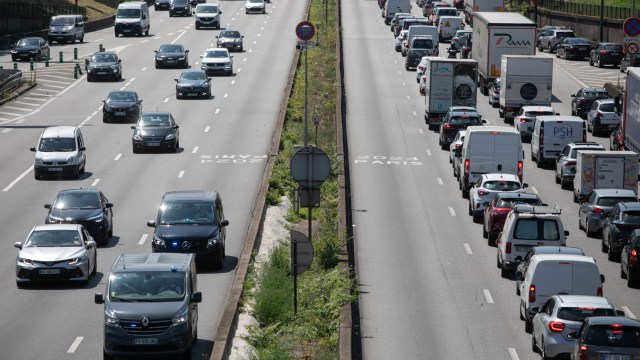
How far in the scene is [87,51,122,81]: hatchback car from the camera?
77438 mm

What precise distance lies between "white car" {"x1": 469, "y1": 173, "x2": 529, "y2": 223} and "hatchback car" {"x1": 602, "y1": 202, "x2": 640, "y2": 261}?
484 centimetres

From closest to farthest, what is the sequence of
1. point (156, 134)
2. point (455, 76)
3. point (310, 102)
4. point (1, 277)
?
point (1, 277) → point (156, 134) → point (455, 76) → point (310, 102)

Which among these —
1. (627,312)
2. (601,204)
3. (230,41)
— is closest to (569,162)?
(601,204)

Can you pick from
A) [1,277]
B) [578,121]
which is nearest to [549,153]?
[578,121]

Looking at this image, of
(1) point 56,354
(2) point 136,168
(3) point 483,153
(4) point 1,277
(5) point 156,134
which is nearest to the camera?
(1) point 56,354

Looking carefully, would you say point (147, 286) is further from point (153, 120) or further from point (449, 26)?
point (449, 26)

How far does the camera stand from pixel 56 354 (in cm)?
2647

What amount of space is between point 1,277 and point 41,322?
A: 215 inches

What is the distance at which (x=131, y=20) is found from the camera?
334ft

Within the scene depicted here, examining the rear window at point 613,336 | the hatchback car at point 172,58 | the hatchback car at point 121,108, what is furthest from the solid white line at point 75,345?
the hatchback car at point 172,58

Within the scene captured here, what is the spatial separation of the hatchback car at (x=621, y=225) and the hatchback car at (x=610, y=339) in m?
14.4

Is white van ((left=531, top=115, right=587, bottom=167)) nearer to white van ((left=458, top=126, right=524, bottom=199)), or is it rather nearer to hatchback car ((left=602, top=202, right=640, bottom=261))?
white van ((left=458, top=126, right=524, bottom=199))

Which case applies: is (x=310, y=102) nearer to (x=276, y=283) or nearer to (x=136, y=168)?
(x=136, y=168)

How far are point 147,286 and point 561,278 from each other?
8.94 m
